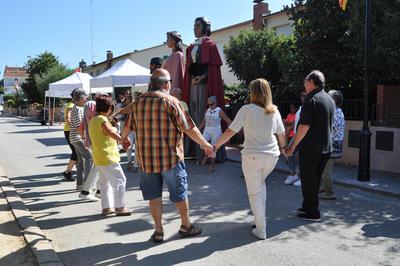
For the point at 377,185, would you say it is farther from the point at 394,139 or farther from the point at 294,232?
the point at 294,232

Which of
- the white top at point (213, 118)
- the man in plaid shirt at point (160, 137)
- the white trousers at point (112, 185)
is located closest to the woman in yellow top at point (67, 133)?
the white trousers at point (112, 185)

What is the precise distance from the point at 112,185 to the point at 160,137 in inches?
66.8

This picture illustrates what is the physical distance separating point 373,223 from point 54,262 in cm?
392

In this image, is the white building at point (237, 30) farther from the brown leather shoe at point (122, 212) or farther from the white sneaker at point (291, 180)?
the brown leather shoe at point (122, 212)

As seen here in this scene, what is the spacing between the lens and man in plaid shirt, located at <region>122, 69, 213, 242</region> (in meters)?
4.61

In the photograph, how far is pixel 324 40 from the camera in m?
10.6

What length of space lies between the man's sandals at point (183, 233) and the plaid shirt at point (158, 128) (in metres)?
0.80

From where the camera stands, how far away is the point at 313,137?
5602mm

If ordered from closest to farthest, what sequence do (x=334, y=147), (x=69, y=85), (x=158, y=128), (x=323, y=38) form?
(x=158, y=128) < (x=334, y=147) < (x=323, y=38) < (x=69, y=85)

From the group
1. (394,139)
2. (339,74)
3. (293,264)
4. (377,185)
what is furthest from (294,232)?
(339,74)

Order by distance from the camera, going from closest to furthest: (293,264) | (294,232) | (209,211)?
(293,264) < (294,232) < (209,211)

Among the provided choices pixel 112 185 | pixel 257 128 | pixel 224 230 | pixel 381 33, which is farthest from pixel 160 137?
pixel 381 33

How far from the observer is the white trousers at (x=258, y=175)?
4.83m

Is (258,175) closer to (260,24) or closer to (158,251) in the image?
(158,251)
